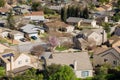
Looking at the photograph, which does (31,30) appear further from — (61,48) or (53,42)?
(61,48)

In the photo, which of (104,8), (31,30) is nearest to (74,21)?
(31,30)

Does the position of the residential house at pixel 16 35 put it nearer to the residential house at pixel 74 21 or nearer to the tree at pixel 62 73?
the residential house at pixel 74 21

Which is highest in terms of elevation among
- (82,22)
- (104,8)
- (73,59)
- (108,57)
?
(73,59)

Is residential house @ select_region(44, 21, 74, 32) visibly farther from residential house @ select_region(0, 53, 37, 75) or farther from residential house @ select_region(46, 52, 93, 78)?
residential house @ select_region(46, 52, 93, 78)

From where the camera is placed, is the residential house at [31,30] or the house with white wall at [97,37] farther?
the residential house at [31,30]

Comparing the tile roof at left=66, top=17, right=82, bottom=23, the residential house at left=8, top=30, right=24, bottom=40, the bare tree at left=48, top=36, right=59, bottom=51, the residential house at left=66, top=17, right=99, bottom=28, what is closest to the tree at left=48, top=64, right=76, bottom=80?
the bare tree at left=48, top=36, right=59, bottom=51

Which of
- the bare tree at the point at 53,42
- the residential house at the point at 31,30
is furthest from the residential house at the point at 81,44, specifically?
the residential house at the point at 31,30
